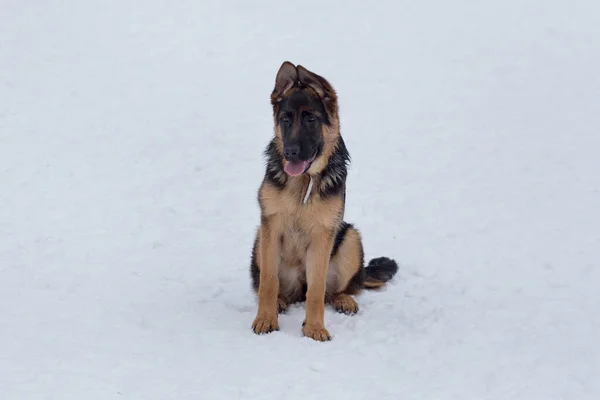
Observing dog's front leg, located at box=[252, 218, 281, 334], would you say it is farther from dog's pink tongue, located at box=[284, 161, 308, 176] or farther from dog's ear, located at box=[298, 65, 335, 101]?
dog's ear, located at box=[298, 65, 335, 101]

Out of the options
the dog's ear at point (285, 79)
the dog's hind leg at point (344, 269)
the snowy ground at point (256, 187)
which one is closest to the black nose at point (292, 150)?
the dog's ear at point (285, 79)

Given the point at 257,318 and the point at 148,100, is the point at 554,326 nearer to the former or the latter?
the point at 257,318

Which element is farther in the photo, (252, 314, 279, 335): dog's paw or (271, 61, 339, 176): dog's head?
(252, 314, 279, 335): dog's paw

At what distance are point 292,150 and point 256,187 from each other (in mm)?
5711

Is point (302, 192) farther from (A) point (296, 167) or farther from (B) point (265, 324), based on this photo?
(B) point (265, 324)

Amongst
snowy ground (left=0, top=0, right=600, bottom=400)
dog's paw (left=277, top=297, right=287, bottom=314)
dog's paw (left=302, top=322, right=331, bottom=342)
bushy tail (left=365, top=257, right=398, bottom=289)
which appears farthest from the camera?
bushy tail (left=365, top=257, right=398, bottom=289)

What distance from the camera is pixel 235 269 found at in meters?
8.88

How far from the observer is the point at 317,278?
6707mm

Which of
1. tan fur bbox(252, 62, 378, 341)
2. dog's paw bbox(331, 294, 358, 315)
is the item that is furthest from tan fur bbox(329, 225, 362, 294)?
tan fur bbox(252, 62, 378, 341)

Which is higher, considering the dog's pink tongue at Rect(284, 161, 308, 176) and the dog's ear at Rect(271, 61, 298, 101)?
the dog's ear at Rect(271, 61, 298, 101)

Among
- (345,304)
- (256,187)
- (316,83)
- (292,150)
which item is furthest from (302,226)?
(256,187)

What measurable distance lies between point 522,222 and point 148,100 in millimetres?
7986

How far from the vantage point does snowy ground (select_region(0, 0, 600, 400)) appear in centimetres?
604

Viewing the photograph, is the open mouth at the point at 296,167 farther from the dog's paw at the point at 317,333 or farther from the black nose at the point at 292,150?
the dog's paw at the point at 317,333
